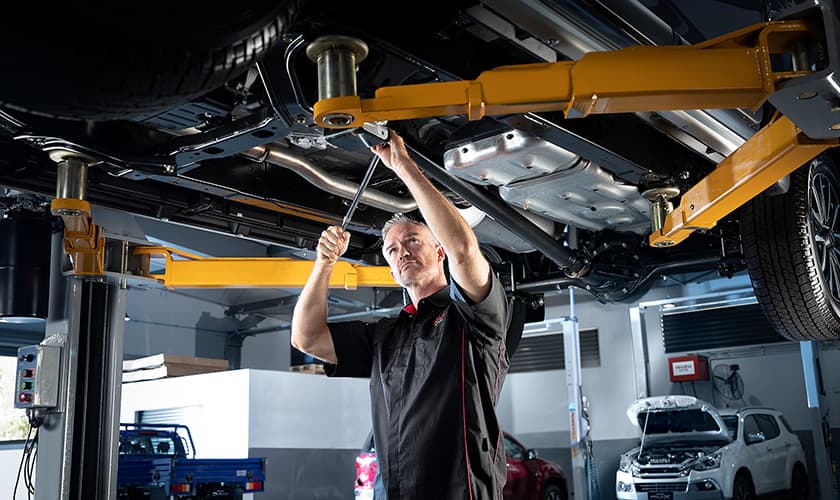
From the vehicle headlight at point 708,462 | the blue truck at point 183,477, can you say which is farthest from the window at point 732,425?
the blue truck at point 183,477

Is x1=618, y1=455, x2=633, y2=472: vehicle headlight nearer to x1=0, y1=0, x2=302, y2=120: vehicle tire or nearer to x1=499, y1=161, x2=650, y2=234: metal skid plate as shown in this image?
x1=499, y1=161, x2=650, y2=234: metal skid plate

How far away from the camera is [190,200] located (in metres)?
3.63

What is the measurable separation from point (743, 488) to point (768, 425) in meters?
1.15

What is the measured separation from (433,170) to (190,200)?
4.07 ft

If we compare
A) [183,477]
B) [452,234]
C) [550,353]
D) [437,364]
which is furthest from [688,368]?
[452,234]

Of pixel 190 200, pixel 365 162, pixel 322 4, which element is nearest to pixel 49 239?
pixel 190 200

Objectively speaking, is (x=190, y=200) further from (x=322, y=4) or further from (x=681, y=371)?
(x=681, y=371)

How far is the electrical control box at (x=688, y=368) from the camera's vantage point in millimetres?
10555

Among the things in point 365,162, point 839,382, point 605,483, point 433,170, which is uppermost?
point 365,162

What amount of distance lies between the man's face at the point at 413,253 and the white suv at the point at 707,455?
6.60m

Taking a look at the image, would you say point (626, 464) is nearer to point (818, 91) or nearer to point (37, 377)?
point (37, 377)

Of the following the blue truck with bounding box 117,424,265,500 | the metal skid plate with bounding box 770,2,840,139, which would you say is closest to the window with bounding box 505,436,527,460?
the blue truck with bounding box 117,424,265,500

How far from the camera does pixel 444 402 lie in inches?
84.4

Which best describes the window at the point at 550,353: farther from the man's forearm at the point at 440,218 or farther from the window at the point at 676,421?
the man's forearm at the point at 440,218
